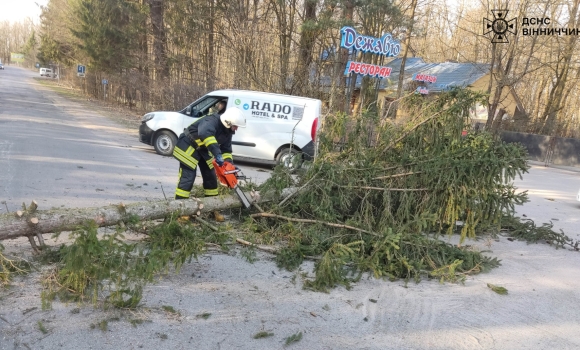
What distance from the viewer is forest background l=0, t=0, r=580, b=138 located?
17.1m

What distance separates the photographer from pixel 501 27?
20141 mm

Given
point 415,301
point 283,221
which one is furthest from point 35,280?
point 415,301

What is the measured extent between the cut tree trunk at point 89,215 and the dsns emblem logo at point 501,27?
791 inches

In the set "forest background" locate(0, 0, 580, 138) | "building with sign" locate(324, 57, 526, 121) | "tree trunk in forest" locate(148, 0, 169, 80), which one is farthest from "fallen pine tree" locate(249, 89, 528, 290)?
"building with sign" locate(324, 57, 526, 121)

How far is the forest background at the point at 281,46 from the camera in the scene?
56.0 ft

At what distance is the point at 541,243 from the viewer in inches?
244

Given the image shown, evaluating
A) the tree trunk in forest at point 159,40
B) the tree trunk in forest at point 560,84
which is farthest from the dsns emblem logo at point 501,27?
the tree trunk in forest at point 159,40

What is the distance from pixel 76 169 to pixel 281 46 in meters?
12.1

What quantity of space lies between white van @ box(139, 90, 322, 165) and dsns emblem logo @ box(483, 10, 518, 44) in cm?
1479

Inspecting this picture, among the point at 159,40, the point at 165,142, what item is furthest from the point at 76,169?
the point at 159,40

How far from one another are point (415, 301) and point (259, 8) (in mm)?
17371

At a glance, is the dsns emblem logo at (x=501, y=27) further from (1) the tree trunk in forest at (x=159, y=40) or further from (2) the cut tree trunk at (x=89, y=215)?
(2) the cut tree trunk at (x=89, y=215)

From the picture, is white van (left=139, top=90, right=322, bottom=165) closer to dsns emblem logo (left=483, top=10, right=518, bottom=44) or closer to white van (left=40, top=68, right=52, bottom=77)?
dsns emblem logo (left=483, top=10, right=518, bottom=44)

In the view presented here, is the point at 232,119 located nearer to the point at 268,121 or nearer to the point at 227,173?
the point at 227,173
